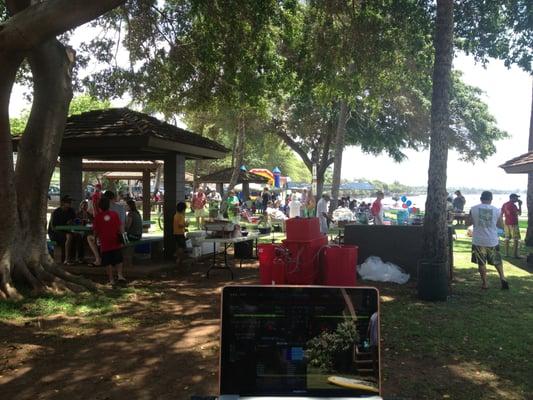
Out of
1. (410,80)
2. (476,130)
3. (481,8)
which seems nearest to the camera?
(481,8)

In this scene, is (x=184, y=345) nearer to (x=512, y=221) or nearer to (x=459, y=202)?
(x=512, y=221)

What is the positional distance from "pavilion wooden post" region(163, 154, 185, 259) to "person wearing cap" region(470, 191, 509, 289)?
6727mm

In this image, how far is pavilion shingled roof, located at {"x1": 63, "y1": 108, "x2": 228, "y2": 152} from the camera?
35.9ft

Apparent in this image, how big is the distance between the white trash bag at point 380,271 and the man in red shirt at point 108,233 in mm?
4812

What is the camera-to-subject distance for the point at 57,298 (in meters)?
7.92

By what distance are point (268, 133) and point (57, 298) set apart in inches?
975

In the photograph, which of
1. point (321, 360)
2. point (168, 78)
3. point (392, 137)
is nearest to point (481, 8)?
point (168, 78)

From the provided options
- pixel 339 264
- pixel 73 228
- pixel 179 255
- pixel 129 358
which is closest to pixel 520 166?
pixel 339 264

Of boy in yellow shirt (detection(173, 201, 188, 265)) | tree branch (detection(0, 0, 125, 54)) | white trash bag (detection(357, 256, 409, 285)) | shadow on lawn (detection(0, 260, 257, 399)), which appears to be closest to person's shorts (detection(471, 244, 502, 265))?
white trash bag (detection(357, 256, 409, 285))

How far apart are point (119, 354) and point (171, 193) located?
7143 millimetres

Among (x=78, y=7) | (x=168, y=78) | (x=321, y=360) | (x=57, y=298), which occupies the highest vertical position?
(x=168, y=78)

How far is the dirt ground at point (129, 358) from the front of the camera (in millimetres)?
4574

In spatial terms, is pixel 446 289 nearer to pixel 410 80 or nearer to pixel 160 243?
pixel 160 243

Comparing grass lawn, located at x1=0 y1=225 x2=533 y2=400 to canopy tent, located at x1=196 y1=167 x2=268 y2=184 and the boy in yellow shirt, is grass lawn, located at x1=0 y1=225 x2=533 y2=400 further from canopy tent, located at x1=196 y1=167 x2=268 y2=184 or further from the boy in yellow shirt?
canopy tent, located at x1=196 y1=167 x2=268 y2=184
